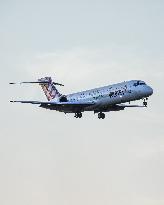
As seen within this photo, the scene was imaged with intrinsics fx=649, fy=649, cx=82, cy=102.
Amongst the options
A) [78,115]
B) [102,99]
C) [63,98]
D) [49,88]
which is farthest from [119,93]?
[49,88]

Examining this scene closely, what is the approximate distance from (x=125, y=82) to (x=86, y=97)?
5.08m

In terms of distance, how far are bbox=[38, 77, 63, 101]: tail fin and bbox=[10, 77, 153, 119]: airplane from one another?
16.7ft

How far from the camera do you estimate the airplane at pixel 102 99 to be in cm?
7019

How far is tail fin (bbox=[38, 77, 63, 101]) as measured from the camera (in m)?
83.9

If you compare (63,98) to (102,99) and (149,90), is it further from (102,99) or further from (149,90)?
(149,90)

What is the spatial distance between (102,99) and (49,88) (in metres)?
14.9

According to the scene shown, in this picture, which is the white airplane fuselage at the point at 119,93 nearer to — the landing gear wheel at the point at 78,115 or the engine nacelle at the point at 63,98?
the landing gear wheel at the point at 78,115

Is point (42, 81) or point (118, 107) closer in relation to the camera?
point (118, 107)

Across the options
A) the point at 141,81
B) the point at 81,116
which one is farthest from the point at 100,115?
the point at 141,81

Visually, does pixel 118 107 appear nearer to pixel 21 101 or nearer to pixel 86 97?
pixel 86 97

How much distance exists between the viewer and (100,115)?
7469 cm

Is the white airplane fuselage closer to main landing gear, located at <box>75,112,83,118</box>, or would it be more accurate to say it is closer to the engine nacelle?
main landing gear, located at <box>75,112,83,118</box>

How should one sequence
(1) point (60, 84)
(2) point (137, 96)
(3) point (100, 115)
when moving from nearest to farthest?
(2) point (137, 96) → (3) point (100, 115) → (1) point (60, 84)

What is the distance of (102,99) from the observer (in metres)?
71.1
